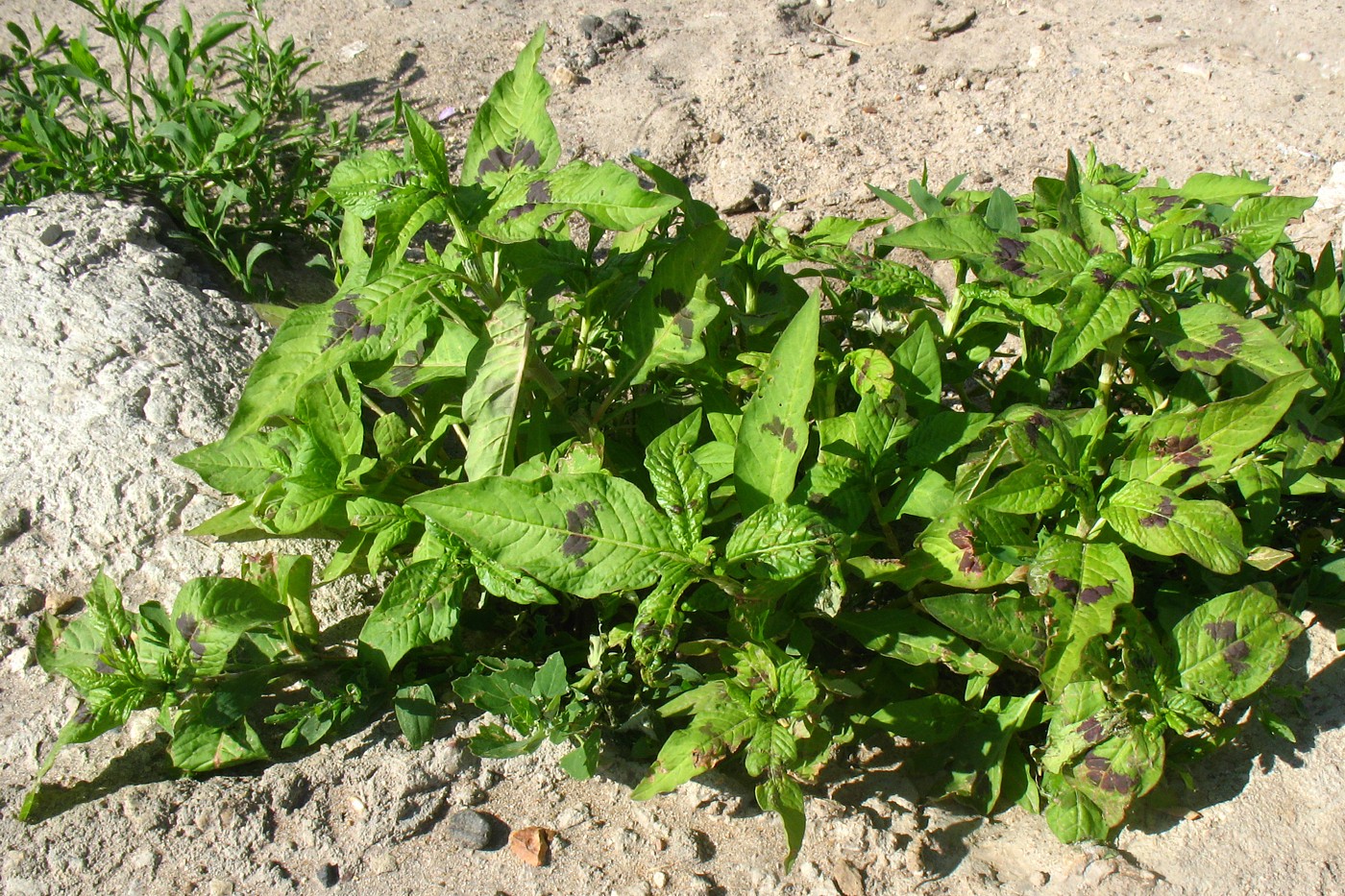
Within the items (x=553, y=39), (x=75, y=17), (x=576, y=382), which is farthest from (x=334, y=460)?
(x=75, y=17)

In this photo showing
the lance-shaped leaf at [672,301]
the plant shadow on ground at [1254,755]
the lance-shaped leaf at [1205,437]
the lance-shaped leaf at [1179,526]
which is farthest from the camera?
the lance-shaped leaf at [672,301]

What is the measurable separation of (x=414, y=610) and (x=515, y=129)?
1017mm

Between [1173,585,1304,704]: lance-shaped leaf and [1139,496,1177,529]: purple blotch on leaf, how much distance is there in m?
0.24

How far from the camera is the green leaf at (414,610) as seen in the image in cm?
213

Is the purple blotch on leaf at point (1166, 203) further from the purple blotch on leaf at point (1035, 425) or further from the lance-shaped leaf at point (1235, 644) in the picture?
the lance-shaped leaf at point (1235, 644)

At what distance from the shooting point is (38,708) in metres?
2.37

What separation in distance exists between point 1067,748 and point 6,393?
2659 mm

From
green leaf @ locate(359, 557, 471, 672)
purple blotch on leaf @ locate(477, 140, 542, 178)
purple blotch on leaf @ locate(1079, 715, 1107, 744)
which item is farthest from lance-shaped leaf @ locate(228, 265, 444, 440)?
purple blotch on leaf @ locate(1079, 715, 1107, 744)

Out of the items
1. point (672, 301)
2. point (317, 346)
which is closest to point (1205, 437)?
point (672, 301)

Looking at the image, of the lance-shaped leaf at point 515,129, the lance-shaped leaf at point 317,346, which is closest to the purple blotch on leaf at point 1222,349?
the lance-shaped leaf at point 515,129

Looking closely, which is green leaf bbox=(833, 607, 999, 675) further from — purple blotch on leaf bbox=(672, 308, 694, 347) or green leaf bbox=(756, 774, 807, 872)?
purple blotch on leaf bbox=(672, 308, 694, 347)

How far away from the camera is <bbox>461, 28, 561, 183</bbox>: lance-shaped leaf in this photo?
88.0 inches

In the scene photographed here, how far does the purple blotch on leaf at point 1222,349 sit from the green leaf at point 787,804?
113 cm

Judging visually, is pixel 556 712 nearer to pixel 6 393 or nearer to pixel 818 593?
pixel 818 593
